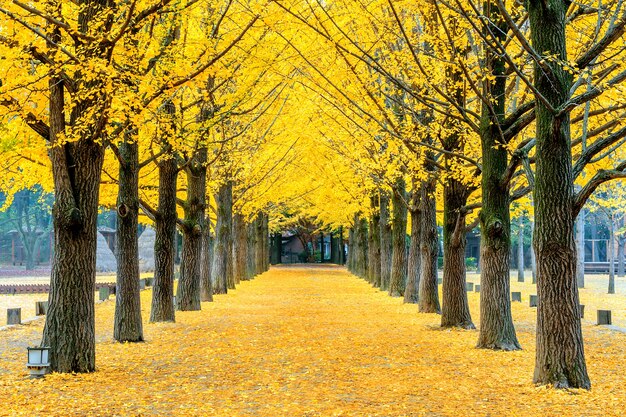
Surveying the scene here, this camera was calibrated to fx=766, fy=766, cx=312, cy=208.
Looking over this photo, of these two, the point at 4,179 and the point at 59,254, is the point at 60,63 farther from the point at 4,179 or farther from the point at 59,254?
the point at 4,179

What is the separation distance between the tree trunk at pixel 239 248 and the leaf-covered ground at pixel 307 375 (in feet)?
60.9

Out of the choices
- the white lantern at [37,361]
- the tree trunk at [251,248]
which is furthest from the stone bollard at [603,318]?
the tree trunk at [251,248]

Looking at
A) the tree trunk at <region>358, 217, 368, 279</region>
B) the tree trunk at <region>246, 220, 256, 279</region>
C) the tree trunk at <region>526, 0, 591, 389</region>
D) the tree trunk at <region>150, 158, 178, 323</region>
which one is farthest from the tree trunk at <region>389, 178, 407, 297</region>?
the tree trunk at <region>526, 0, 591, 389</region>

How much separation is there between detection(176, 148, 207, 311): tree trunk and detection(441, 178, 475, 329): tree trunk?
7838 millimetres

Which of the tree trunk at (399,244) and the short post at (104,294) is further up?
the tree trunk at (399,244)

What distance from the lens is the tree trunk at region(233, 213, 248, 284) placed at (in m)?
37.5

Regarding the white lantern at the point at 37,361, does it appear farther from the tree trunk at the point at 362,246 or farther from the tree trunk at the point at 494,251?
the tree trunk at the point at 362,246

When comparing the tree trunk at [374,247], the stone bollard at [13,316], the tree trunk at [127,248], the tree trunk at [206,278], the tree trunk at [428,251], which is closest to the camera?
the tree trunk at [127,248]

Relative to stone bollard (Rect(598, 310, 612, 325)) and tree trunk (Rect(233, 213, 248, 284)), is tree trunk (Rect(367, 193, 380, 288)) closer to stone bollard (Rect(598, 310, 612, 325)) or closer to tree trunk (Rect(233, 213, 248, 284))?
tree trunk (Rect(233, 213, 248, 284))

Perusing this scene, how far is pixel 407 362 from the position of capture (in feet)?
39.2

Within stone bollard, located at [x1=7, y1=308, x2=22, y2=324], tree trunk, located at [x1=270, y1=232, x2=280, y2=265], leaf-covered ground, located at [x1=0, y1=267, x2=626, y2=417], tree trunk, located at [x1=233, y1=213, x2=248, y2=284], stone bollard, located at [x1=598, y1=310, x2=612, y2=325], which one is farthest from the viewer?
tree trunk, located at [x1=270, y1=232, x2=280, y2=265]

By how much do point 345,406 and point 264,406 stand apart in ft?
2.92

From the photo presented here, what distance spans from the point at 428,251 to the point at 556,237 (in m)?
11.1

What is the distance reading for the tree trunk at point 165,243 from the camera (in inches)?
722
